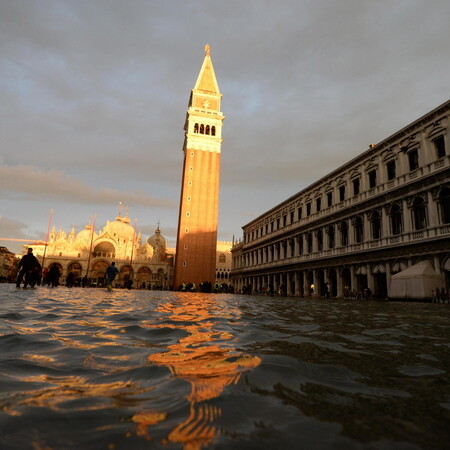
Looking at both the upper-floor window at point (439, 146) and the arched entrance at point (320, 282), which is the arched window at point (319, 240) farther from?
the upper-floor window at point (439, 146)

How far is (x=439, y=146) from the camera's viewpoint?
20188 mm

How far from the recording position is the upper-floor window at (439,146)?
19.9m

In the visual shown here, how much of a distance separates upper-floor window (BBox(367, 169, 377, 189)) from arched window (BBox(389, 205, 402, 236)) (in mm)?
3170

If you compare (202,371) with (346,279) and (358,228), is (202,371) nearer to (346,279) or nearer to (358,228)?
(358,228)

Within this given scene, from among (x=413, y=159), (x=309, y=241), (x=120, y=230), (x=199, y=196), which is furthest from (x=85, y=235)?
(x=413, y=159)

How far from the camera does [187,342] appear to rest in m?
3.33

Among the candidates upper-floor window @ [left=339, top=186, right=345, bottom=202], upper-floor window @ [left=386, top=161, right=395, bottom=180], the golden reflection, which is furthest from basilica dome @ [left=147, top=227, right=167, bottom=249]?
the golden reflection

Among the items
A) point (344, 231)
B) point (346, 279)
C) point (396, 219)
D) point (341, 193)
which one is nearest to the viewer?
point (396, 219)

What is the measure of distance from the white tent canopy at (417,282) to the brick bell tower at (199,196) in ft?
102

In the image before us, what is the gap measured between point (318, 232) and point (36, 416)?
3225cm

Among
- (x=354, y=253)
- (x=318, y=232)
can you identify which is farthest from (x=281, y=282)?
(x=354, y=253)

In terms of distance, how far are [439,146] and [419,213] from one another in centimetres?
403

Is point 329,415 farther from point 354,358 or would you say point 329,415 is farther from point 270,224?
point 270,224

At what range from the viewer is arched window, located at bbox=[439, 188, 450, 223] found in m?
18.8
